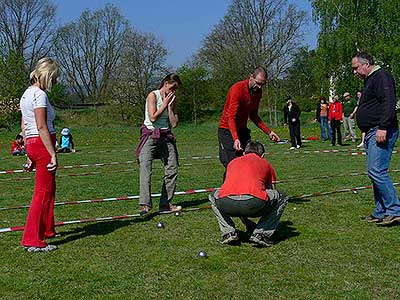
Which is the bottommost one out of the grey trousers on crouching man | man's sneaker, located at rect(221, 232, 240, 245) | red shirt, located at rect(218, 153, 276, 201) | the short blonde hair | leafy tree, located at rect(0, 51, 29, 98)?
man's sneaker, located at rect(221, 232, 240, 245)

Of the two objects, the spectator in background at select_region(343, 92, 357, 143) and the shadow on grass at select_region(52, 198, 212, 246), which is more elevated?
the spectator in background at select_region(343, 92, 357, 143)

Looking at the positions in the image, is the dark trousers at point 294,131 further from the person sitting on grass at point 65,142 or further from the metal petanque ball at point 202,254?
the metal petanque ball at point 202,254

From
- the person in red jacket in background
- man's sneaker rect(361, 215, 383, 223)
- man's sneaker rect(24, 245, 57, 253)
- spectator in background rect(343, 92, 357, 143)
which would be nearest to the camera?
man's sneaker rect(24, 245, 57, 253)

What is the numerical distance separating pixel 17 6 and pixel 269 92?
27.9m

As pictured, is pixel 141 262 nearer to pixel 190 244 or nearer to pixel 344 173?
pixel 190 244

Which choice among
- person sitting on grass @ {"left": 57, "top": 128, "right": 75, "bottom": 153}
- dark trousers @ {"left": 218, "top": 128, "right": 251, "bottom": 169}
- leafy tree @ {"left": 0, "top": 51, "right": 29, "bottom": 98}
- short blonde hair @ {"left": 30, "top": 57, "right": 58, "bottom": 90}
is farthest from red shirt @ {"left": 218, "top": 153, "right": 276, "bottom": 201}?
leafy tree @ {"left": 0, "top": 51, "right": 29, "bottom": 98}

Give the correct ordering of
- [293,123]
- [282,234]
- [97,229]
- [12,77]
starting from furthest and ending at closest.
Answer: [12,77] < [293,123] < [97,229] < [282,234]

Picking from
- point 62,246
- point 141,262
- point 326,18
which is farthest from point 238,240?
point 326,18

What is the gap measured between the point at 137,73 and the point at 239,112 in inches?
1727

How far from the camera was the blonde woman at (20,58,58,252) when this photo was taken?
614 centimetres

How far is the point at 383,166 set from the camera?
23.7ft

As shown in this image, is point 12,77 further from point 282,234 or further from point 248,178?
point 248,178

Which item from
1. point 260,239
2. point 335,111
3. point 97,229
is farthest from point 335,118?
point 260,239

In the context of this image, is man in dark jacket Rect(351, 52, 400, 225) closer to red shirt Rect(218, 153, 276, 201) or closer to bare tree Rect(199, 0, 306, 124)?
red shirt Rect(218, 153, 276, 201)
